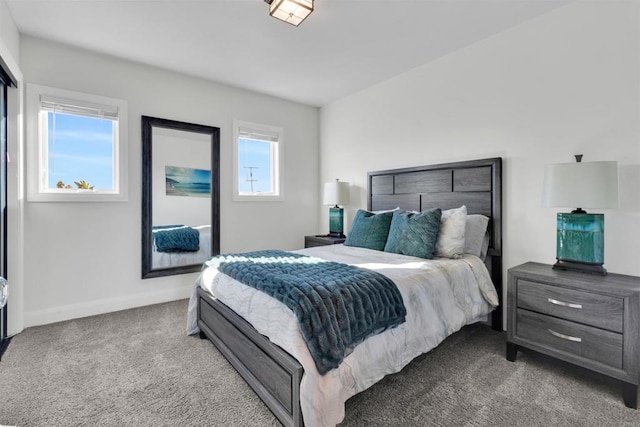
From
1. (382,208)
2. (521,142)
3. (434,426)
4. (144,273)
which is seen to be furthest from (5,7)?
(521,142)

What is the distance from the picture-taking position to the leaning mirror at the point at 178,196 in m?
3.42

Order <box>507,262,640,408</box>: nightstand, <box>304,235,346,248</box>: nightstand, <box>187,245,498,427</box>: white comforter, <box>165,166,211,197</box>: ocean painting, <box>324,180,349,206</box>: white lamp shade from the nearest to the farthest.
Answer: <box>187,245,498,427</box>: white comforter → <box>507,262,640,408</box>: nightstand → <box>165,166,211,197</box>: ocean painting → <box>304,235,346,248</box>: nightstand → <box>324,180,349,206</box>: white lamp shade

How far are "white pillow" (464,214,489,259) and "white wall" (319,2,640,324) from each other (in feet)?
0.73

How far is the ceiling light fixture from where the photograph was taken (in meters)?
2.18

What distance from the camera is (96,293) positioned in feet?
10.3

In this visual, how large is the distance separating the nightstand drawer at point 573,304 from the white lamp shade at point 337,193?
2335 mm

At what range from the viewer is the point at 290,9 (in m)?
2.24

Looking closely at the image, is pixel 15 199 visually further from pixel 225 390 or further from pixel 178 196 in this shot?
pixel 225 390

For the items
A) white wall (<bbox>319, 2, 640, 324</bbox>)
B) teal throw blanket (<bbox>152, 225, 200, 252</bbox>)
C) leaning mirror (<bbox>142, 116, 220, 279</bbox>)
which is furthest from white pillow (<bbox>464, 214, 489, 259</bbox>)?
teal throw blanket (<bbox>152, 225, 200, 252</bbox>)

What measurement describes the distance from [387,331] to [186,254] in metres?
2.87

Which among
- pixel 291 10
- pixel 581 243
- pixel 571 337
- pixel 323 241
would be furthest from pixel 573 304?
pixel 291 10

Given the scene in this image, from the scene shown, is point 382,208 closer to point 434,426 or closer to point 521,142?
point 521,142

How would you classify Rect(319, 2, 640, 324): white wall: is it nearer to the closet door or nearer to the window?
the window

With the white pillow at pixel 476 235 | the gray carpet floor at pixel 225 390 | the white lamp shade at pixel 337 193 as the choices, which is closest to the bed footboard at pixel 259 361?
the gray carpet floor at pixel 225 390
